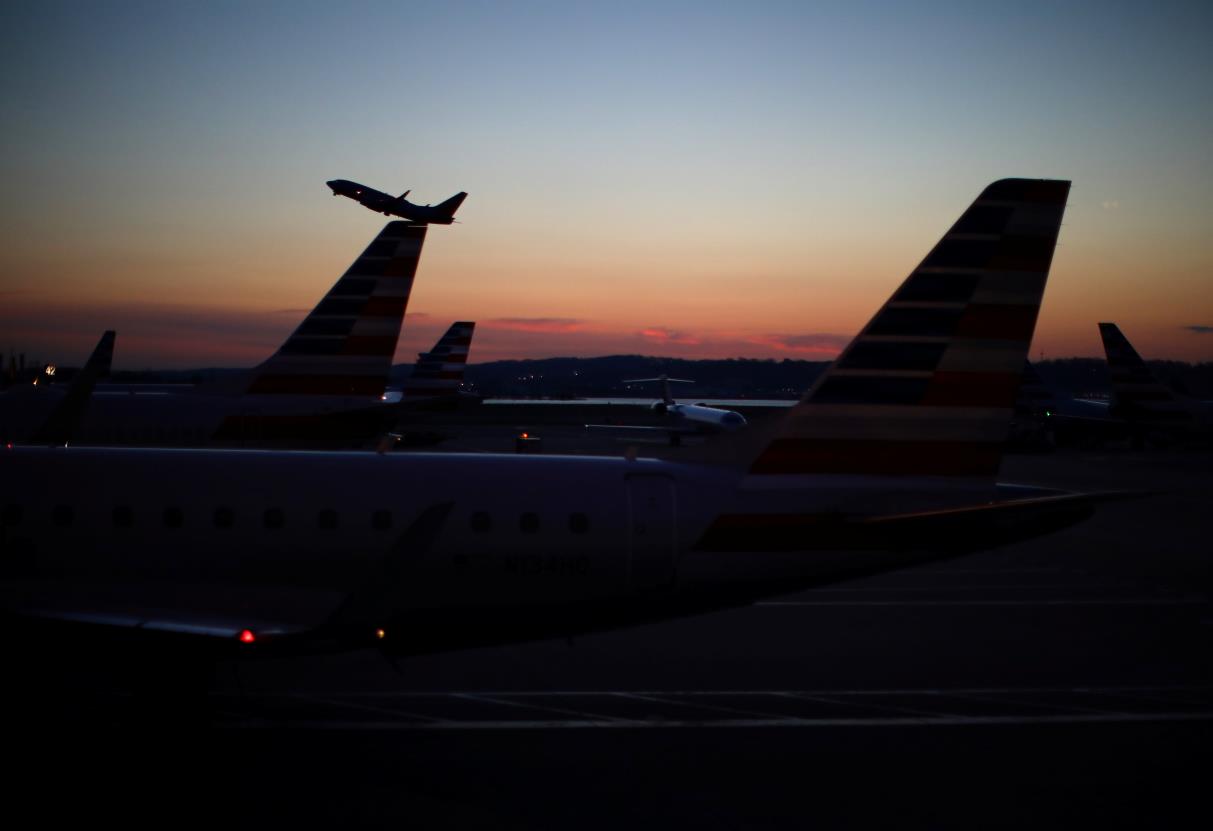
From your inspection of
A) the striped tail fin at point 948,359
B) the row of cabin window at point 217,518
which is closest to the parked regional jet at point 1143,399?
the striped tail fin at point 948,359

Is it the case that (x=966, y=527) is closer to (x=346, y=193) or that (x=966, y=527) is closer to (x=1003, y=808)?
(x=1003, y=808)

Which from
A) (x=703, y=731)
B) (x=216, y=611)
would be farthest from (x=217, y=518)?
(x=703, y=731)

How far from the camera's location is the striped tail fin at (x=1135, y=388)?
6788cm

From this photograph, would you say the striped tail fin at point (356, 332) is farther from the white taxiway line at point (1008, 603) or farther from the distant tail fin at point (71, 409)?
the white taxiway line at point (1008, 603)

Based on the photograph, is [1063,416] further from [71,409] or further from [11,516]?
[11,516]

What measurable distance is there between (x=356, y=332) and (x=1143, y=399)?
60165mm

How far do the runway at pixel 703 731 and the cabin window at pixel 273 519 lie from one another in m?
2.35

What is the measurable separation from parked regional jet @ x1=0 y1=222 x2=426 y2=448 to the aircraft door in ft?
53.7

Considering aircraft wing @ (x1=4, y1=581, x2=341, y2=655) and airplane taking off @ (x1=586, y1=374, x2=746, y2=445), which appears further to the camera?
airplane taking off @ (x1=586, y1=374, x2=746, y2=445)

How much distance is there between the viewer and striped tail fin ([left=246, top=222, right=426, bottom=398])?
93.3ft

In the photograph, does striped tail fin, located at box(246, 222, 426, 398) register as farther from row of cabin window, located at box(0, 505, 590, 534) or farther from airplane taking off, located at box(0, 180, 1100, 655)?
row of cabin window, located at box(0, 505, 590, 534)

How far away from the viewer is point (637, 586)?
13.3m

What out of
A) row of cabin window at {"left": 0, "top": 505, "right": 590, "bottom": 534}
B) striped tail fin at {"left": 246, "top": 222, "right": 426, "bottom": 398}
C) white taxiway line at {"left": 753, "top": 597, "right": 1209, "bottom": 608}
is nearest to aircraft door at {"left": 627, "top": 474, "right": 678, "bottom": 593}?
row of cabin window at {"left": 0, "top": 505, "right": 590, "bottom": 534}

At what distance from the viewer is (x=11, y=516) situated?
1308 centimetres
